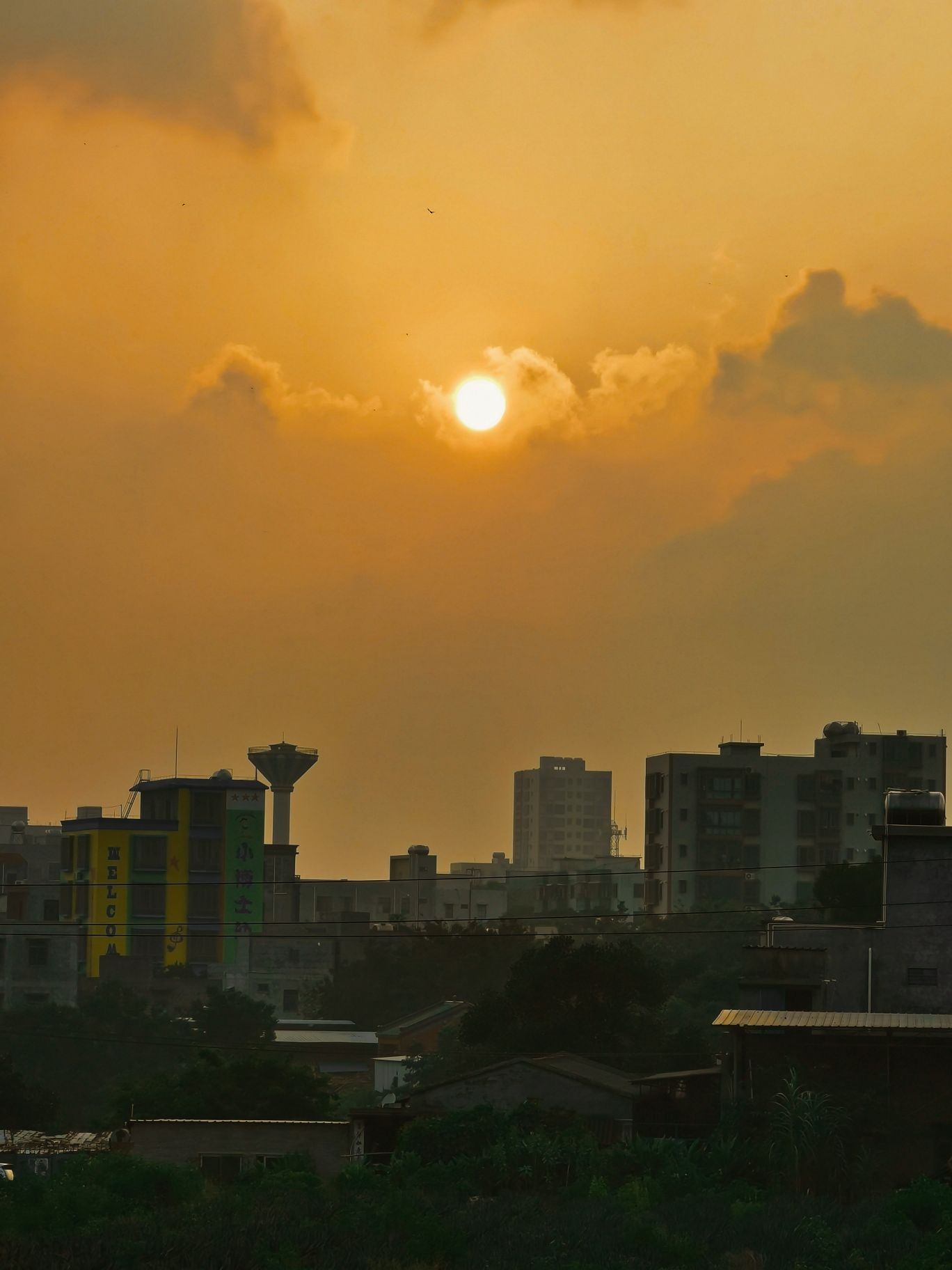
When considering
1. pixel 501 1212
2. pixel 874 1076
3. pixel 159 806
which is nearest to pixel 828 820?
pixel 159 806

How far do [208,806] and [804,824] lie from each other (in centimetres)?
A: 4950

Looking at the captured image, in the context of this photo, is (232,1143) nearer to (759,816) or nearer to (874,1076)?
(874,1076)

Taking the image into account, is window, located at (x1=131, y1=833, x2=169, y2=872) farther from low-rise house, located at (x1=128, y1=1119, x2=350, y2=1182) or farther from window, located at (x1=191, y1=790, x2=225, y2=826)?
low-rise house, located at (x1=128, y1=1119, x2=350, y2=1182)

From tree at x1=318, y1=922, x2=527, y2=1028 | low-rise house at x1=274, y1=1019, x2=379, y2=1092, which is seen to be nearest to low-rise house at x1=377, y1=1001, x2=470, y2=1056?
low-rise house at x1=274, y1=1019, x2=379, y2=1092

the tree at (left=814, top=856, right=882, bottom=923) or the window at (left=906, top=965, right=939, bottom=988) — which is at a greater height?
the tree at (left=814, top=856, right=882, bottom=923)

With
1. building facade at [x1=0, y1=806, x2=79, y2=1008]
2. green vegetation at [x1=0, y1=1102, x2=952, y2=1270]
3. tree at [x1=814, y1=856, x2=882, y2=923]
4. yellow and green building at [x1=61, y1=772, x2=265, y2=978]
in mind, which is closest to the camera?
green vegetation at [x1=0, y1=1102, x2=952, y2=1270]

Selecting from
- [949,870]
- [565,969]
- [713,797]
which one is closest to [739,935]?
[713,797]

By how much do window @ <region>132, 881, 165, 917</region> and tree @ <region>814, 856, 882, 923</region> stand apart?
228 ft

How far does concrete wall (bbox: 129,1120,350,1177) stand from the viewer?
46406mm

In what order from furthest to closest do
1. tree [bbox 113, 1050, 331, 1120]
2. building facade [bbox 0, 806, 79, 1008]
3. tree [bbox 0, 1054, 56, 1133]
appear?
building facade [bbox 0, 806, 79, 1008]
tree [bbox 0, 1054, 56, 1133]
tree [bbox 113, 1050, 331, 1120]

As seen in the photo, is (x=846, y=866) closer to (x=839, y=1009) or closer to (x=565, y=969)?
(x=565, y=969)

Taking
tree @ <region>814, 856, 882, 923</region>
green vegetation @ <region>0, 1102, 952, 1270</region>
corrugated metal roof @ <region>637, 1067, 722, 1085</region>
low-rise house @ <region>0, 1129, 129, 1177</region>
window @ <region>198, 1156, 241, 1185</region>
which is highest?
tree @ <region>814, 856, 882, 923</region>

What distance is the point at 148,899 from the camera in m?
150

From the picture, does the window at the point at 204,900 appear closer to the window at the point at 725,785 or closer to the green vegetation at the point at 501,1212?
the window at the point at 725,785
